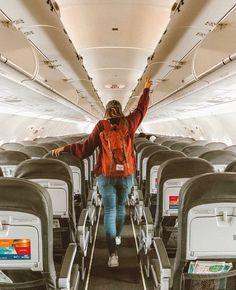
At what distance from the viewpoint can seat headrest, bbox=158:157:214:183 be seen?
3619 millimetres

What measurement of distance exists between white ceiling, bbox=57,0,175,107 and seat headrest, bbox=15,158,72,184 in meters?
2.14

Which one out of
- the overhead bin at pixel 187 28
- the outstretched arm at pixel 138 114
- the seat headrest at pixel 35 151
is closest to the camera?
the overhead bin at pixel 187 28

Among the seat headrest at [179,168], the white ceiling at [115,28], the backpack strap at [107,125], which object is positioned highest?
the white ceiling at [115,28]

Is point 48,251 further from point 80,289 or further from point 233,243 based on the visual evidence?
point 80,289

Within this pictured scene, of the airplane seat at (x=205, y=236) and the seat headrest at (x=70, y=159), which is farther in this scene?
the seat headrest at (x=70, y=159)

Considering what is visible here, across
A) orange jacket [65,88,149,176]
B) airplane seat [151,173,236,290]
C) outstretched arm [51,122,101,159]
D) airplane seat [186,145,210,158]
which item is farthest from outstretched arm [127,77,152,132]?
airplane seat [151,173,236,290]

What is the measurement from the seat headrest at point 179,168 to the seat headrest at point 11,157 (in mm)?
2098

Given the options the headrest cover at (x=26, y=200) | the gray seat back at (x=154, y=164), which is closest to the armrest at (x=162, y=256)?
the headrest cover at (x=26, y=200)

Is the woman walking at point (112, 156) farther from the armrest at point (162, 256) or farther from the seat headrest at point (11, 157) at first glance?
the armrest at point (162, 256)

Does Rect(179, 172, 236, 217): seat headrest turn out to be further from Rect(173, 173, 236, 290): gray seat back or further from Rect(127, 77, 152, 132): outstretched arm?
Rect(127, 77, 152, 132): outstretched arm

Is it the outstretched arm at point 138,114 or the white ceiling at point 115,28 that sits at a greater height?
the white ceiling at point 115,28

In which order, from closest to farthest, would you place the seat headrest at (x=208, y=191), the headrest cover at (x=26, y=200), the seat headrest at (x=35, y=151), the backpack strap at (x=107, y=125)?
the headrest cover at (x=26, y=200), the seat headrest at (x=208, y=191), the backpack strap at (x=107, y=125), the seat headrest at (x=35, y=151)

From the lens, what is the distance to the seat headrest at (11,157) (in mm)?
5035

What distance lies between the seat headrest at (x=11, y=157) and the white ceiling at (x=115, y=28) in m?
1.91
